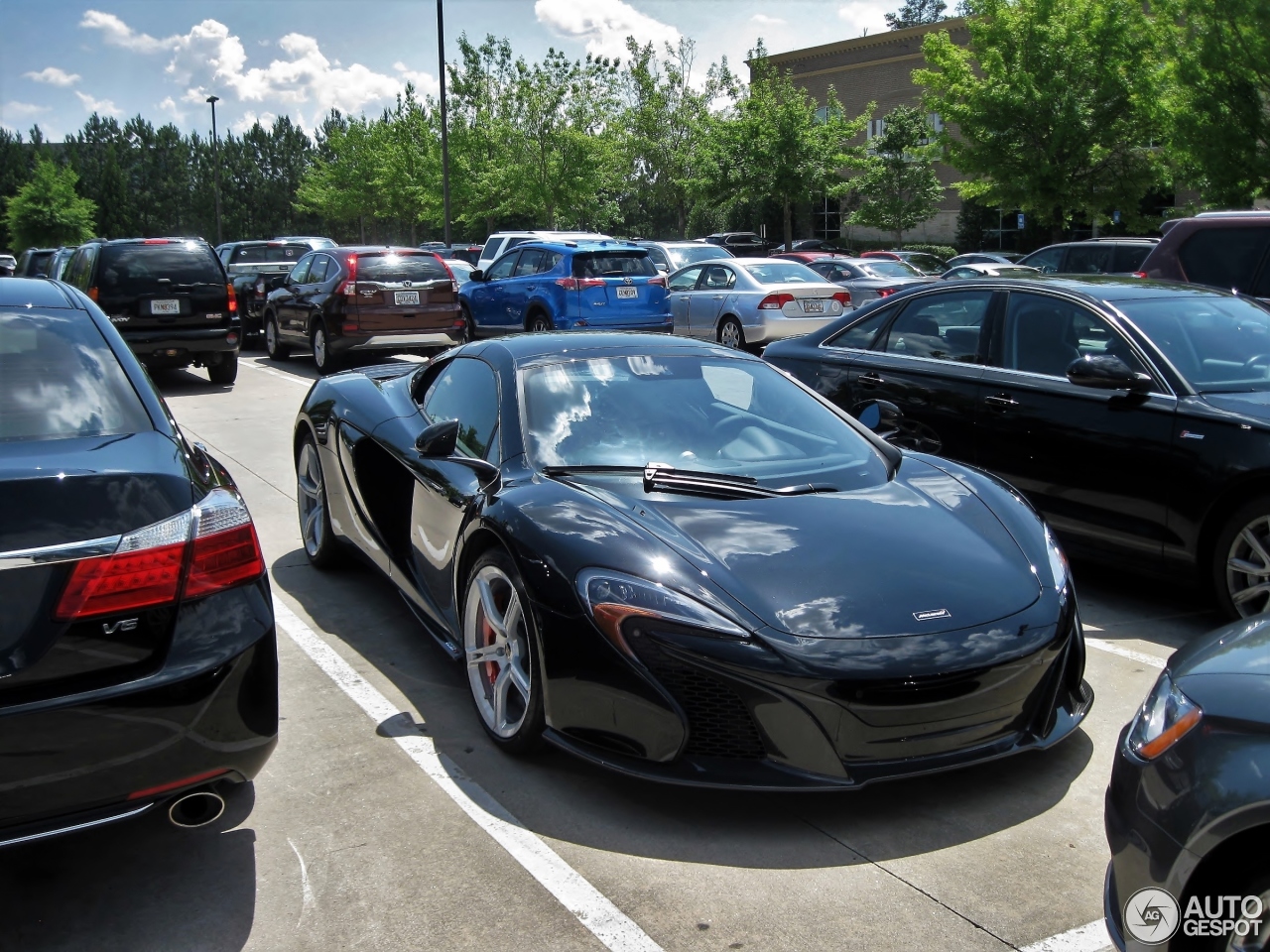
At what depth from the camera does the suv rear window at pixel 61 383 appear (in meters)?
3.34

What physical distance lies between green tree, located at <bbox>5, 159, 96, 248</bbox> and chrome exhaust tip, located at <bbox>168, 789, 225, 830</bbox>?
Result: 71.1m

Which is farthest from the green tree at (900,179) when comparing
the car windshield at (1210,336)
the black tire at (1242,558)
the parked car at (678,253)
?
the black tire at (1242,558)

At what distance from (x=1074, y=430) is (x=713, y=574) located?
313cm

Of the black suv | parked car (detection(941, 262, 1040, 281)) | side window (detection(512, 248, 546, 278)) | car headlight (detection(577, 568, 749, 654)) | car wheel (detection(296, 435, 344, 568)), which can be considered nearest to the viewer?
car headlight (detection(577, 568, 749, 654))

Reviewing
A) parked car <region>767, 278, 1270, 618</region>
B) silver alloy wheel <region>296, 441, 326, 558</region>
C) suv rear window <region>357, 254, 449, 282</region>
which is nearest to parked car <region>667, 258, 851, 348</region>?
suv rear window <region>357, 254, 449, 282</region>

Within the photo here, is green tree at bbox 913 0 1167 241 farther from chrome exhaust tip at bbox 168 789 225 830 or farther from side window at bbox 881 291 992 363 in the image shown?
chrome exhaust tip at bbox 168 789 225 830

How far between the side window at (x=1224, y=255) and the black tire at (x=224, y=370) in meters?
11.1

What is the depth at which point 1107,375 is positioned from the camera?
5.63 meters

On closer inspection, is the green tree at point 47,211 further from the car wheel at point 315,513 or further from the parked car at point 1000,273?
the car wheel at point 315,513

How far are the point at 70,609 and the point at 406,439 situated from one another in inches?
101

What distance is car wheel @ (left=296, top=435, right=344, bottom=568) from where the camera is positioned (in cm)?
622

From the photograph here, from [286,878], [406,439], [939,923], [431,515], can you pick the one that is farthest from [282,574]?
[939,923]

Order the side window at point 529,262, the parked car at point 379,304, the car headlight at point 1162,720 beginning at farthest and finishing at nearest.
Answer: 1. the side window at point 529,262
2. the parked car at point 379,304
3. the car headlight at point 1162,720

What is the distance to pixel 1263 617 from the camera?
2.92 m
